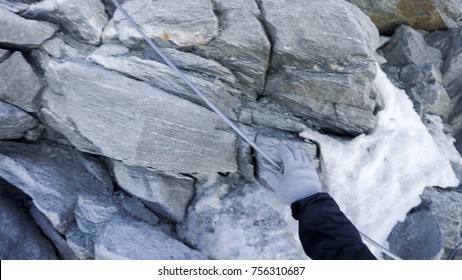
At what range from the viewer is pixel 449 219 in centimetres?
386

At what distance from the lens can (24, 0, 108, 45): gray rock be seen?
3826 mm

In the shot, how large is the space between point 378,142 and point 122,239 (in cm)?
340

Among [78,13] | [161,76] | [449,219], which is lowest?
[449,219]

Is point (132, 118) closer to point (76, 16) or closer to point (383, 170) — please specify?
point (76, 16)

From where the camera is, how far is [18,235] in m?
3.88

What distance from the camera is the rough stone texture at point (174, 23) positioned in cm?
363

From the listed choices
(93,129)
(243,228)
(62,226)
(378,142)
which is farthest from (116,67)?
(378,142)

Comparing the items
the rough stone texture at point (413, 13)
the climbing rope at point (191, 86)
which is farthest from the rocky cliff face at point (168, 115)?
the rough stone texture at point (413, 13)

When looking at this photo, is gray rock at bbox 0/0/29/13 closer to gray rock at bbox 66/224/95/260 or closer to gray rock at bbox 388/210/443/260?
gray rock at bbox 66/224/95/260

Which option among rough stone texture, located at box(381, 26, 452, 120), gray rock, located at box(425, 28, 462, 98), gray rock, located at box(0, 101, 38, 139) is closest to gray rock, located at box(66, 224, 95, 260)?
gray rock, located at box(0, 101, 38, 139)

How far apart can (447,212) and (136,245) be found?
12.3 ft

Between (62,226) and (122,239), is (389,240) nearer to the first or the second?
(122,239)

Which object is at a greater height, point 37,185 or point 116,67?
point 116,67

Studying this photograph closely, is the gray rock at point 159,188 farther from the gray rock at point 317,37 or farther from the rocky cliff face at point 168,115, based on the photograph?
the gray rock at point 317,37
